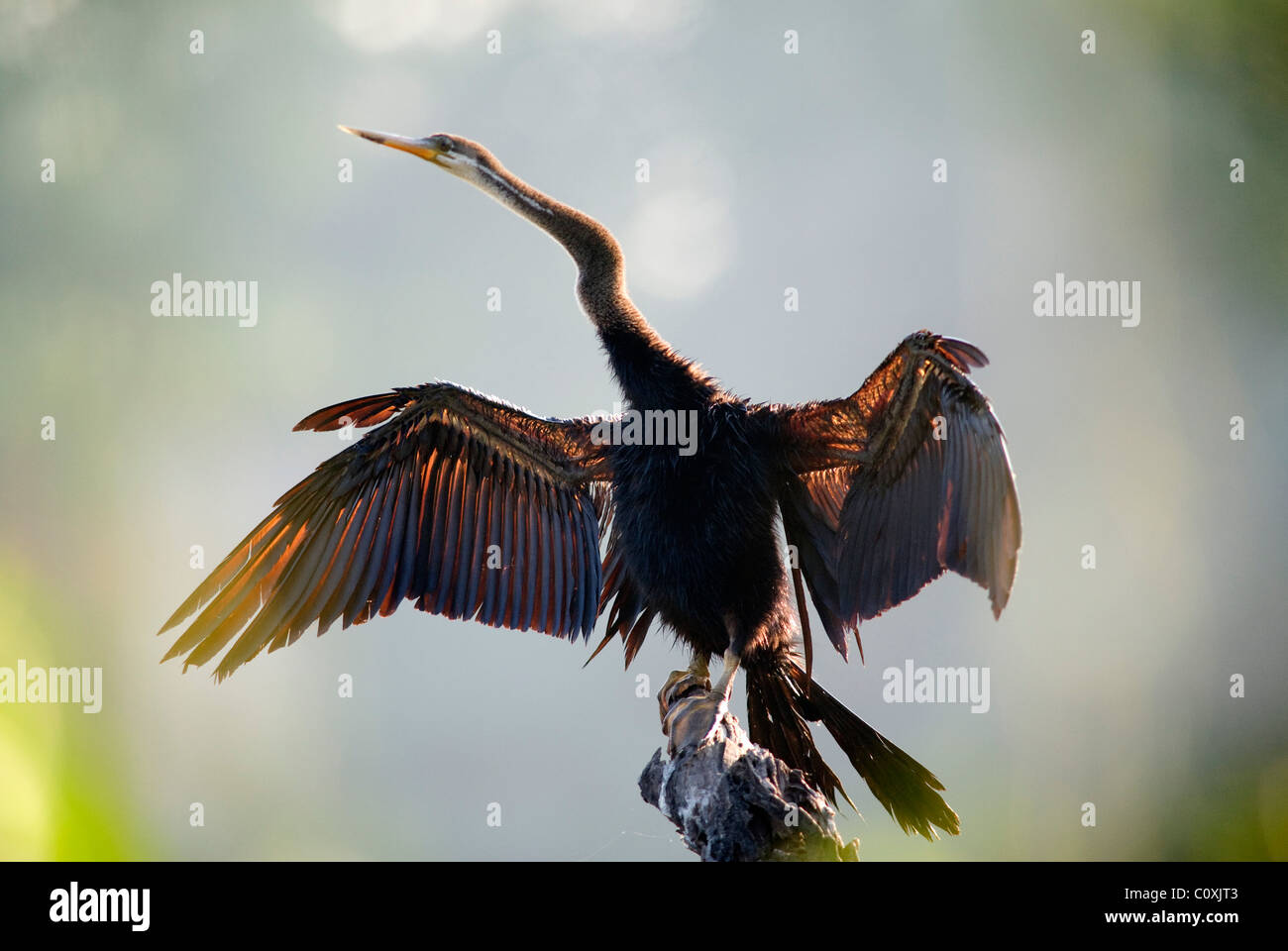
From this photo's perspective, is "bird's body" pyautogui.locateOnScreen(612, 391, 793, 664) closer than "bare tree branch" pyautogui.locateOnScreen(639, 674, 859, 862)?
No

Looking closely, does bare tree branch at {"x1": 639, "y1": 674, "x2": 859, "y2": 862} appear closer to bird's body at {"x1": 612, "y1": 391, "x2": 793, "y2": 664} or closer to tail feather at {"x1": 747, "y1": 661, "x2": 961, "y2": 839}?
tail feather at {"x1": 747, "y1": 661, "x2": 961, "y2": 839}

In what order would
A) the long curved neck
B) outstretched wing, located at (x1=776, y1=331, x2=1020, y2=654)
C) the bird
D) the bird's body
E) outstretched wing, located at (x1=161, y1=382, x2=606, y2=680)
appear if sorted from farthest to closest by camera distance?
outstretched wing, located at (x1=161, y1=382, x2=606, y2=680) < the long curved neck < the bird's body < the bird < outstretched wing, located at (x1=776, y1=331, x2=1020, y2=654)

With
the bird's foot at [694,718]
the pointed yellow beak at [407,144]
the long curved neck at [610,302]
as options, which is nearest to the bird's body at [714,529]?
the long curved neck at [610,302]

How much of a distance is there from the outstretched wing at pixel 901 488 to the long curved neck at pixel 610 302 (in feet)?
1.46

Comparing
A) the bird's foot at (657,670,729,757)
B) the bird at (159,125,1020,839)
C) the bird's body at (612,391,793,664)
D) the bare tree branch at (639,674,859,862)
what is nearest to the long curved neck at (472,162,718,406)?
the bird at (159,125,1020,839)

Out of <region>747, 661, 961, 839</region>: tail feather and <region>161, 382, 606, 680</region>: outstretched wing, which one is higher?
<region>161, 382, 606, 680</region>: outstretched wing

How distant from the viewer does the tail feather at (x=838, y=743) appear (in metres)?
3.73

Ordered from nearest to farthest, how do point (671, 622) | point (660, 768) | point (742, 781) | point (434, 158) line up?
point (742, 781) → point (660, 768) → point (671, 622) → point (434, 158)

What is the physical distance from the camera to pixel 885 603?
386 centimetres

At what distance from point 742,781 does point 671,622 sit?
971mm

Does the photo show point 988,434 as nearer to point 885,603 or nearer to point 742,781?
point 885,603

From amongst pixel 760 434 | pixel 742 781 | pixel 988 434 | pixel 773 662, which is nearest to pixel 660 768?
pixel 742 781

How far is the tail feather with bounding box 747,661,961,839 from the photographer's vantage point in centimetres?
373

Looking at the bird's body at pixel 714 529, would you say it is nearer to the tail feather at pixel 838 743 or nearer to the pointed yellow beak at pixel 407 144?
the tail feather at pixel 838 743
